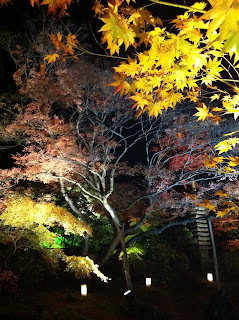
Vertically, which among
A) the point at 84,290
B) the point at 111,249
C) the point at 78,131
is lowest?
the point at 84,290

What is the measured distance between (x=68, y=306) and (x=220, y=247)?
29.0 ft

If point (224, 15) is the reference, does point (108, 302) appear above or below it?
below

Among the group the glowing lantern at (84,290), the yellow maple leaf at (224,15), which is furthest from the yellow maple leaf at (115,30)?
the glowing lantern at (84,290)

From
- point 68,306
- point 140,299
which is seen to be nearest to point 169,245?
point 140,299

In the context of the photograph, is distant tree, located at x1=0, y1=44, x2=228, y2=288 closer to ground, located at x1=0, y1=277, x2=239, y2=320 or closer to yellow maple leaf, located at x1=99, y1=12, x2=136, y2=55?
ground, located at x1=0, y1=277, x2=239, y2=320

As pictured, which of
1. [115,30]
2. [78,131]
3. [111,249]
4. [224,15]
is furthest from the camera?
[111,249]

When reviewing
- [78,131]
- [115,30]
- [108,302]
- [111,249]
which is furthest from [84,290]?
[115,30]

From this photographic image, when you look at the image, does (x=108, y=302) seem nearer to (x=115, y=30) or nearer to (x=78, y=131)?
(x=78, y=131)

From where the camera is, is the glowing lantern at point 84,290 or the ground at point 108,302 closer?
the ground at point 108,302

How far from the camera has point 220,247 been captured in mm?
14430

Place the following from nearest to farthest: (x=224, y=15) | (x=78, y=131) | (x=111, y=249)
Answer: (x=224, y=15) < (x=78, y=131) < (x=111, y=249)

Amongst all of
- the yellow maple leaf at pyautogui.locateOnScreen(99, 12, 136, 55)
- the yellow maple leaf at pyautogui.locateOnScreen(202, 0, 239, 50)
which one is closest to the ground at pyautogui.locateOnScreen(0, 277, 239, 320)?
the yellow maple leaf at pyautogui.locateOnScreen(99, 12, 136, 55)

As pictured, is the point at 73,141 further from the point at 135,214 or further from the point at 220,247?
the point at 220,247

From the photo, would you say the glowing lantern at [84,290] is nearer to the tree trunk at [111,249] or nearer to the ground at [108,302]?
the ground at [108,302]
